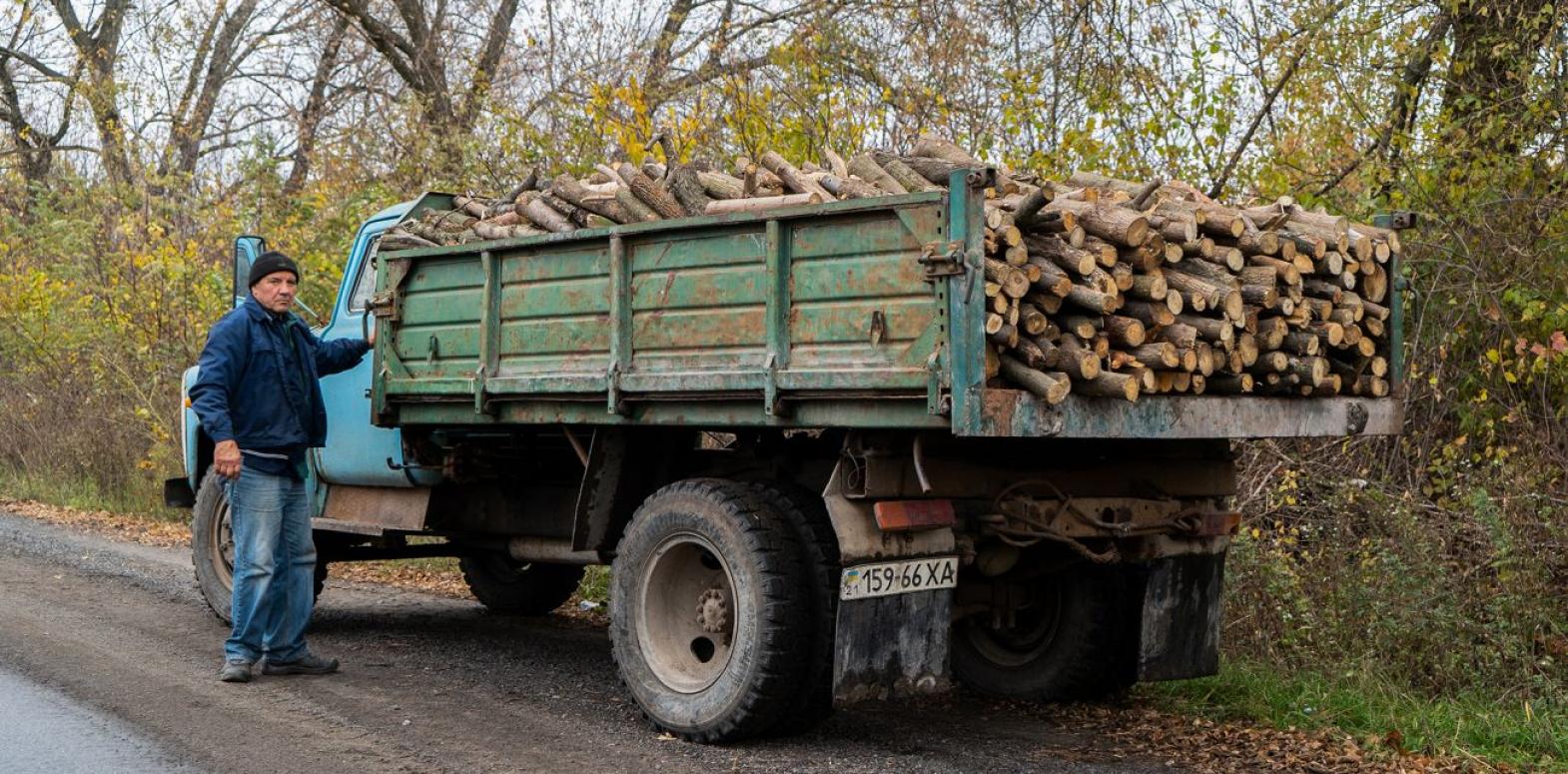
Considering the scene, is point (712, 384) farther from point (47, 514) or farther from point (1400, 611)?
point (47, 514)

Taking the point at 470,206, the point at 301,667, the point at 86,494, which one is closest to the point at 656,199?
the point at 470,206

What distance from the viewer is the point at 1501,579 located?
6797 mm

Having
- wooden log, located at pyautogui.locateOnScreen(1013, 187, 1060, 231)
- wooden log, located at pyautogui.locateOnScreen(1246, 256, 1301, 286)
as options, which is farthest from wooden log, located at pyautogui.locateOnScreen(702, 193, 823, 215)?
wooden log, located at pyautogui.locateOnScreen(1246, 256, 1301, 286)

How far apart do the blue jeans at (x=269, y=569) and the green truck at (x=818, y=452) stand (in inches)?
26.9

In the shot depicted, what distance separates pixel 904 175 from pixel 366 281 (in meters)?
3.47

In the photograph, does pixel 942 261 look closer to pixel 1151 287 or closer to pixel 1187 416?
pixel 1151 287

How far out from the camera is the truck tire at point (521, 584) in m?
9.06

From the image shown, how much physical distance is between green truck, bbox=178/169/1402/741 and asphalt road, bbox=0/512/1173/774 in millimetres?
287

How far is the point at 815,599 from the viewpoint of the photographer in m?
5.59

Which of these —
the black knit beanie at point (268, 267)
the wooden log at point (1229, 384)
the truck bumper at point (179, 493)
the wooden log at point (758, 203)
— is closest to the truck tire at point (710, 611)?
the wooden log at point (758, 203)

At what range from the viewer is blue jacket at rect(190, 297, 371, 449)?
22.2 feet

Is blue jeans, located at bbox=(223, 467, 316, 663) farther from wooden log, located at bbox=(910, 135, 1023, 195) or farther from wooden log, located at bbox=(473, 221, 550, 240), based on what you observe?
wooden log, located at bbox=(910, 135, 1023, 195)

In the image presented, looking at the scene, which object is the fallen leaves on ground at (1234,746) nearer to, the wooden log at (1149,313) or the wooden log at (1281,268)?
the wooden log at (1149,313)

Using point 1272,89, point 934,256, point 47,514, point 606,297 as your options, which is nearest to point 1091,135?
point 1272,89
